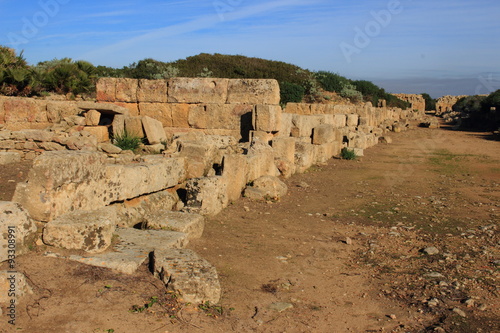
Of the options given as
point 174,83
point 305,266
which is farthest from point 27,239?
point 174,83

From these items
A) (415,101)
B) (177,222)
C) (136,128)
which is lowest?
(177,222)

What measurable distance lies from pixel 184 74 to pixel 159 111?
1840 centimetres

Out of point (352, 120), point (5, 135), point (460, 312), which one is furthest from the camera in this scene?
point (352, 120)

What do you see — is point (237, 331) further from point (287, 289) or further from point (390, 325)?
point (390, 325)

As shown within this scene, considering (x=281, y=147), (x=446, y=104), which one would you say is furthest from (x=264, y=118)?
(x=446, y=104)

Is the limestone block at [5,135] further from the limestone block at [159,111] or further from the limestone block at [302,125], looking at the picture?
the limestone block at [302,125]

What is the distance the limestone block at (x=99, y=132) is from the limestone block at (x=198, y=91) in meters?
1.97

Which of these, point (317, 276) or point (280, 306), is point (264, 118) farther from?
point (280, 306)

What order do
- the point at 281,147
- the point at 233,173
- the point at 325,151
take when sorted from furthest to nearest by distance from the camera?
the point at 325,151, the point at 281,147, the point at 233,173

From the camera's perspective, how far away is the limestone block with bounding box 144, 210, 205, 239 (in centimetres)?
522

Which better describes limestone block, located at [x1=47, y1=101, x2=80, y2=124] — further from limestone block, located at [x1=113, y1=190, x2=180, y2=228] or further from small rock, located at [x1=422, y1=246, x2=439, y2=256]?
small rock, located at [x1=422, y1=246, x2=439, y2=256]

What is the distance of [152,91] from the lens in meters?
11.2

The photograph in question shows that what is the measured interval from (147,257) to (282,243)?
6.30ft

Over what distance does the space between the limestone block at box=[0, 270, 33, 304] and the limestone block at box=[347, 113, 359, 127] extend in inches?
681
